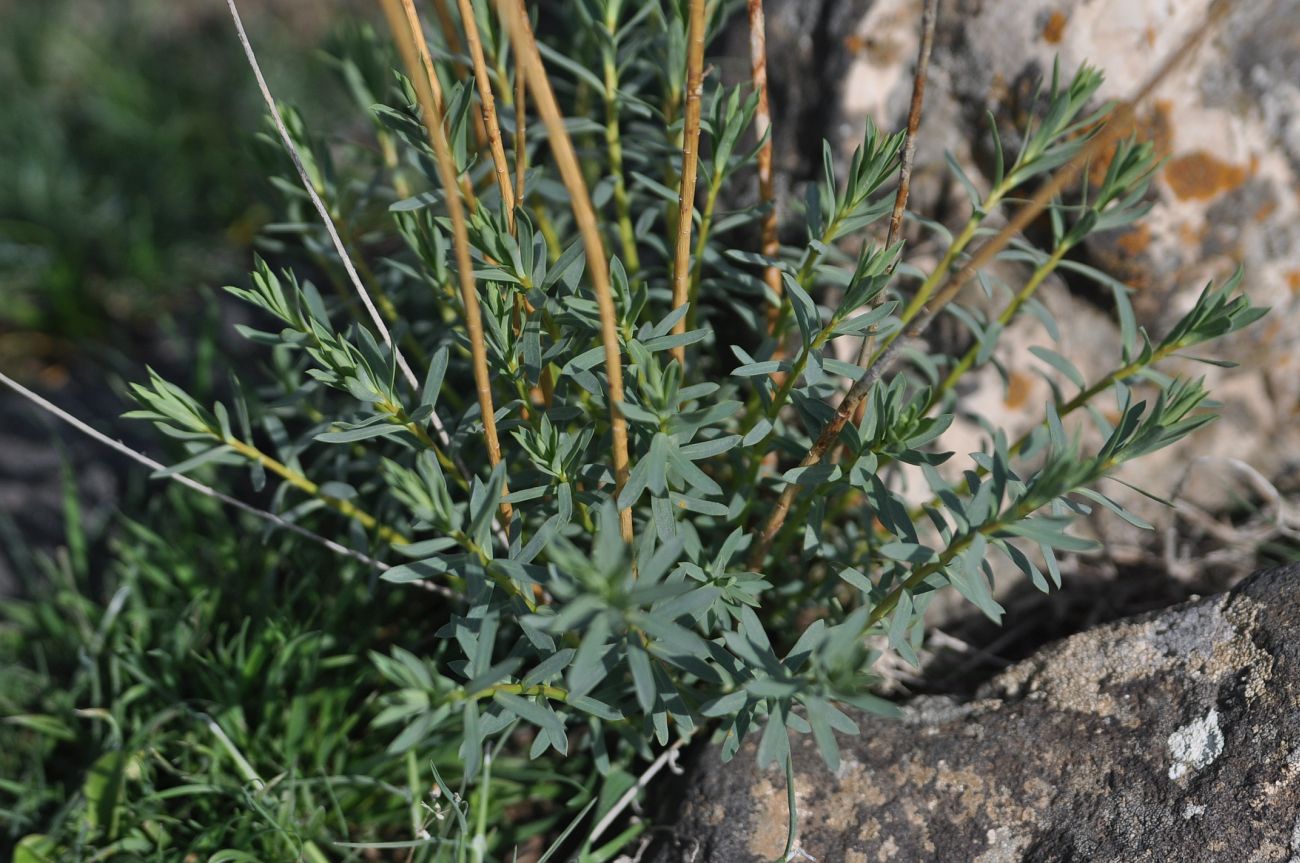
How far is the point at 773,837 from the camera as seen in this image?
1811 millimetres

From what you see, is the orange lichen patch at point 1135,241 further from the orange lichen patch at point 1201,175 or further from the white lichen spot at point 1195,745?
the white lichen spot at point 1195,745

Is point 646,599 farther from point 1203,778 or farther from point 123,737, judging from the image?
point 123,737

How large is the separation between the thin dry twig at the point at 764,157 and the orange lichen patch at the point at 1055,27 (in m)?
0.67

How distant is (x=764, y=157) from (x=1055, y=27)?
2.57 feet

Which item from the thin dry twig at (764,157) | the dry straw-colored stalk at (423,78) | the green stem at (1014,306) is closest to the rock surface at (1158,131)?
the green stem at (1014,306)

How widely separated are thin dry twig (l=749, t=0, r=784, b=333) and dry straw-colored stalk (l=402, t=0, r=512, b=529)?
1.84 feet

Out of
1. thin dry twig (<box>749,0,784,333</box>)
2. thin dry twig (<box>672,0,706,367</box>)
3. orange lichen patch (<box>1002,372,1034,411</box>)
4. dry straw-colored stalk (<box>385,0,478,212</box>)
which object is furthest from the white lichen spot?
dry straw-colored stalk (<box>385,0,478,212</box>)

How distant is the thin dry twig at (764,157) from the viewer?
1712 mm

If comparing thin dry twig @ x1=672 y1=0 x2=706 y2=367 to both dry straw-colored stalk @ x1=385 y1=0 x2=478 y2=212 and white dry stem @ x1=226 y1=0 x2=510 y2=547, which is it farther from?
white dry stem @ x1=226 y1=0 x2=510 y2=547

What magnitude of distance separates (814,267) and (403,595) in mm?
1343

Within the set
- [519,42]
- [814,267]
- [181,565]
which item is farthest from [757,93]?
[181,565]

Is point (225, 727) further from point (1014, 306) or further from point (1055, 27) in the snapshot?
point (1055, 27)

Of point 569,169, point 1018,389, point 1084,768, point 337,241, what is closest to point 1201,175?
point 1018,389

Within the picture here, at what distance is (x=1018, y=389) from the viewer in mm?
2311
